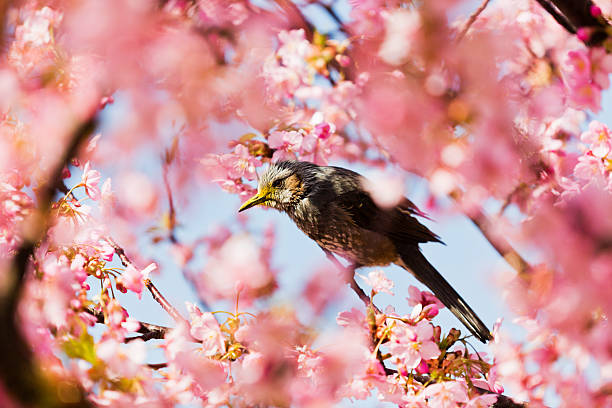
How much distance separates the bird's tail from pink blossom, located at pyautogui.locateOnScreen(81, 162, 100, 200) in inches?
93.2

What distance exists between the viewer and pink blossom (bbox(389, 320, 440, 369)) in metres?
2.37

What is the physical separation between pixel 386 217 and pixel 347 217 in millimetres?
305

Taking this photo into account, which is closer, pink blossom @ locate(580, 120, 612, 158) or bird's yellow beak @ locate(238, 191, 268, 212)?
pink blossom @ locate(580, 120, 612, 158)

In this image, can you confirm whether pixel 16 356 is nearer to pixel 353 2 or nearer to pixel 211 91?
pixel 211 91

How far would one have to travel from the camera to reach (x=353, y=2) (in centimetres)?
288

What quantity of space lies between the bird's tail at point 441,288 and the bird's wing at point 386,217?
5.6 inches

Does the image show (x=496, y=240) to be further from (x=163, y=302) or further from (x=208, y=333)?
(x=163, y=302)

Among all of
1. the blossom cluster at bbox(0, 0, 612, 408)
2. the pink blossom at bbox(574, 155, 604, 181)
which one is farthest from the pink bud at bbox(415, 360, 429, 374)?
the pink blossom at bbox(574, 155, 604, 181)

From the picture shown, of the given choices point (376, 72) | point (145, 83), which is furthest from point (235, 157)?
point (145, 83)

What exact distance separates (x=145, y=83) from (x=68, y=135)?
61 cm

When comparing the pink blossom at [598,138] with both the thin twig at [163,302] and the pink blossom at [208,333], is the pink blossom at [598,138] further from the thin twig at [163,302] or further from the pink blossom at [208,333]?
the thin twig at [163,302]

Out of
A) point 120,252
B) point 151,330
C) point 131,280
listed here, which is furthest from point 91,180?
point 151,330

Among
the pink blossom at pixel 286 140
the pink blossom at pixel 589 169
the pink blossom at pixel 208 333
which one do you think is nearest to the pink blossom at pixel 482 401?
the pink blossom at pixel 208 333

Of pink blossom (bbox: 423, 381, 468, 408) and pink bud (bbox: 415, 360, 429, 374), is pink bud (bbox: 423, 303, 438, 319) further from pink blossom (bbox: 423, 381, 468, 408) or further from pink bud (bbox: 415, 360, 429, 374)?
pink blossom (bbox: 423, 381, 468, 408)
